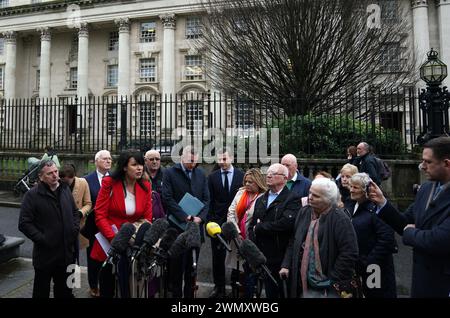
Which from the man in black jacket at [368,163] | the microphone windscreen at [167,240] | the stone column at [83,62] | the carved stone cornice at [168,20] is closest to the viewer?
the microphone windscreen at [167,240]

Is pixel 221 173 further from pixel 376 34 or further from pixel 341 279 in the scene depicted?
pixel 376 34

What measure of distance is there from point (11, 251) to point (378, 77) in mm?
15608

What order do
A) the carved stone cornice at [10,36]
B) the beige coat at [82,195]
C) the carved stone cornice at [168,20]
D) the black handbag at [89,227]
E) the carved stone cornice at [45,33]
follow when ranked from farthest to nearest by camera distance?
the carved stone cornice at [10,36] → the carved stone cornice at [45,33] → the carved stone cornice at [168,20] → the beige coat at [82,195] → the black handbag at [89,227]

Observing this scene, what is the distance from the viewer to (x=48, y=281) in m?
4.02

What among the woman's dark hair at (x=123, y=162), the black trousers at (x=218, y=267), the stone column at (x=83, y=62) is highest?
the stone column at (x=83, y=62)

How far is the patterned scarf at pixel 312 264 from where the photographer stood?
319cm

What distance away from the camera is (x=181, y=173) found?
17.6ft

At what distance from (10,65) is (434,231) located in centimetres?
4797

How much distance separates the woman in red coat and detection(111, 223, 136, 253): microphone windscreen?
2.08ft

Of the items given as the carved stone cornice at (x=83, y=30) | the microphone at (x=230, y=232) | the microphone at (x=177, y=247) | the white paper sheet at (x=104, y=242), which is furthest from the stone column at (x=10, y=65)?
the microphone at (x=230, y=232)

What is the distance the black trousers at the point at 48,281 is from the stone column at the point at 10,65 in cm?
4372

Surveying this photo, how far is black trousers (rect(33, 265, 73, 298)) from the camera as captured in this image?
3986 millimetres

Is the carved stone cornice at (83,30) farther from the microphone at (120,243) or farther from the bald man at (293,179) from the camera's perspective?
the microphone at (120,243)

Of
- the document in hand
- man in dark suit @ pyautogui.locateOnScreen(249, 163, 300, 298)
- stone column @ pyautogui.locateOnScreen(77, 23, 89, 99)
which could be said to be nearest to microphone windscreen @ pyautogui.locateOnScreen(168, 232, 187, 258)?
man in dark suit @ pyautogui.locateOnScreen(249, 163, 300, 298)
